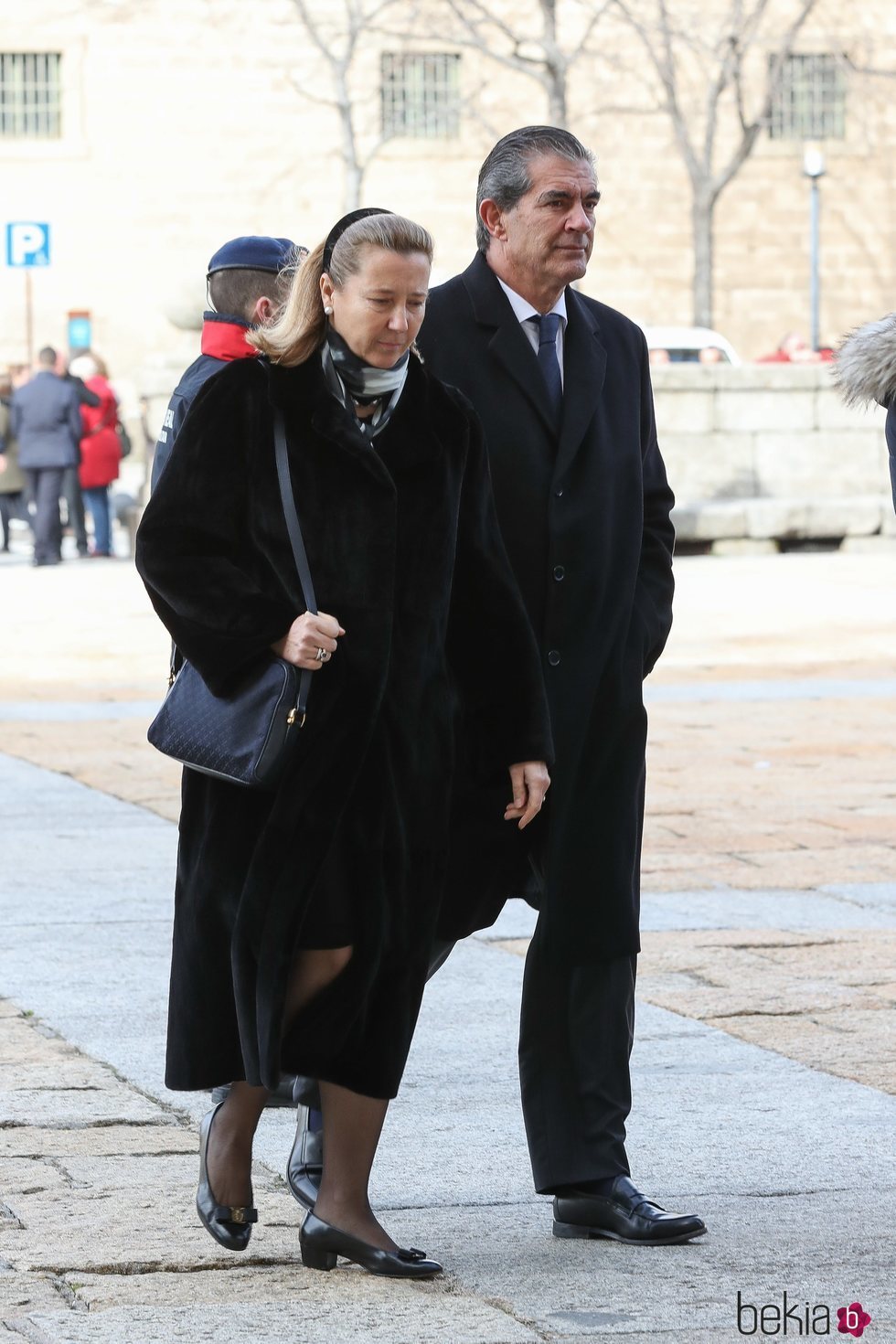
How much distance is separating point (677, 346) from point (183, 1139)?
23554 millimetres

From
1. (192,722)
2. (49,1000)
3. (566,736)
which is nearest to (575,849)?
(566,736)

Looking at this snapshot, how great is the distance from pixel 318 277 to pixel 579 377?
0.59m

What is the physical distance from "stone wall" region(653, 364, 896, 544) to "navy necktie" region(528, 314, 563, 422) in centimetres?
1668

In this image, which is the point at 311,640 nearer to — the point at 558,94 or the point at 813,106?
the point at 558,94

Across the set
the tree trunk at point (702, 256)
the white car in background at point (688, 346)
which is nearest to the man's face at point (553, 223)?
the white car in background at point (688, 346)

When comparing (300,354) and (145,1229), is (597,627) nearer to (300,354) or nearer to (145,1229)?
(300,354)

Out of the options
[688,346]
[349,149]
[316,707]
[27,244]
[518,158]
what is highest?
[349,149]

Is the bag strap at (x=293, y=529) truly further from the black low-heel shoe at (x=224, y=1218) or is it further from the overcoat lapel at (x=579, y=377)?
the black low-heel shoe at (x=224, y=1218)

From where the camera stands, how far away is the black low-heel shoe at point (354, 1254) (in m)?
3.64

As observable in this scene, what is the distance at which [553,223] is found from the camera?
4.05m

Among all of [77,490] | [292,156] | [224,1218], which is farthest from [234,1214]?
[292,156]

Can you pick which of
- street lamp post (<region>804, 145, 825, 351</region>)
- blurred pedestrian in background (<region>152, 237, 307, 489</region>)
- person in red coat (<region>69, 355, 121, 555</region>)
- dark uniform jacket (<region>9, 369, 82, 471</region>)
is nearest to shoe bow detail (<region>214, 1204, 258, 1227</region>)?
blurred pedestrian in background (<region>152, 237, 307, 489</region>)

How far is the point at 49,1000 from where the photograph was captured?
18.5 ft

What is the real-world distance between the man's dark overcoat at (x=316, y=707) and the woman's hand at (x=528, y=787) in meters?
0.14
